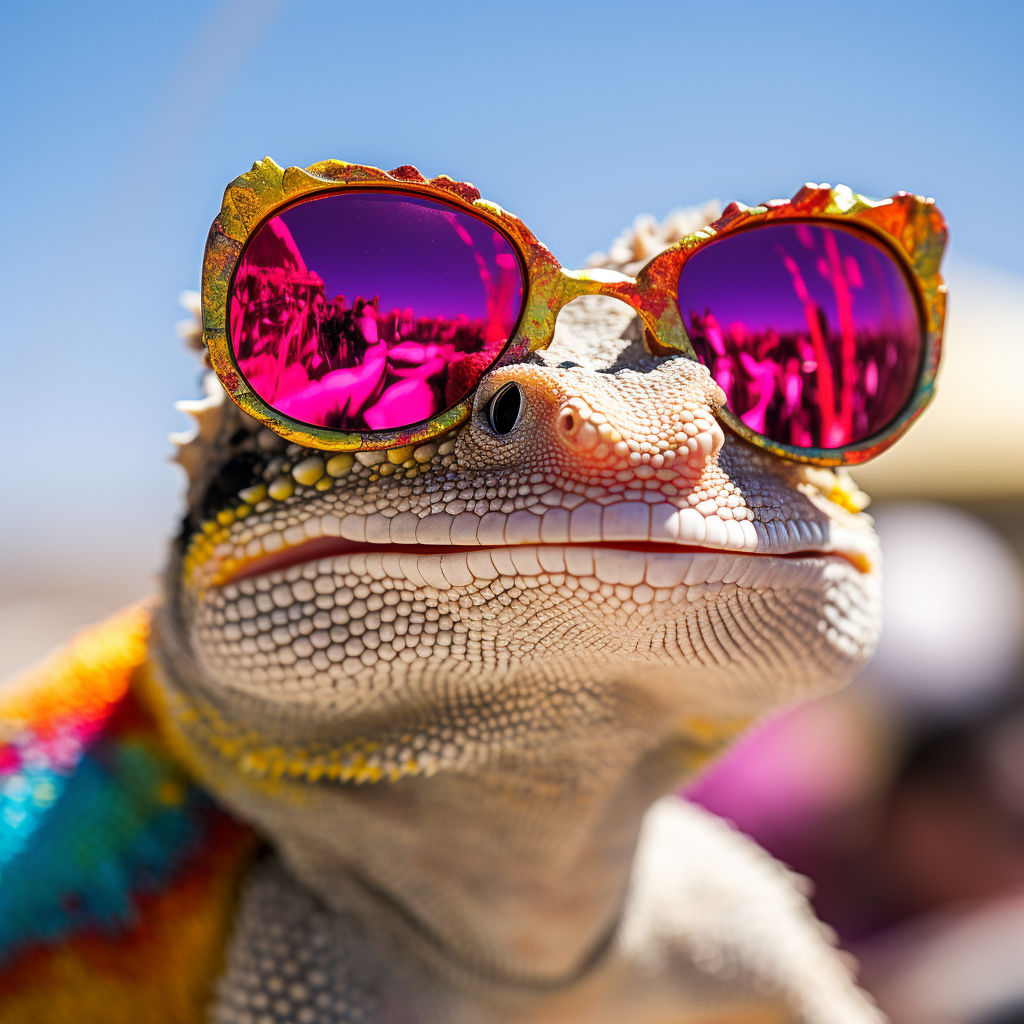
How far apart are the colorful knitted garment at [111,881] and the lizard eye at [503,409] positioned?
1.10 metres

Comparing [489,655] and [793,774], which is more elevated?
[489,655]

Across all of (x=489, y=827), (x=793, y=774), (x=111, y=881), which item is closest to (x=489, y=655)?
(x=489, y=827)

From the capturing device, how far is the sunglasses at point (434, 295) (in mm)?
1197

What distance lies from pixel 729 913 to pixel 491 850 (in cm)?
89

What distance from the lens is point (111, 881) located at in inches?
68.1

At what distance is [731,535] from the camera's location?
112 centimetres

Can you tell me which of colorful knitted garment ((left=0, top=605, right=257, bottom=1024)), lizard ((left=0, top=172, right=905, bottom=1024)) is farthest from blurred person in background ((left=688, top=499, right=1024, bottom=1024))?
colorful knitted garment ((left=0, top=605, right=257, bottom=1024))

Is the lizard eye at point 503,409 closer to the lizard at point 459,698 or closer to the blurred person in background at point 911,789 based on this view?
the lizard at point 459,698

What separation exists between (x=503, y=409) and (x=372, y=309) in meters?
0.23

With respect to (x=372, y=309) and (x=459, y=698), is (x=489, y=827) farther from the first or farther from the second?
(x=372, y=309)

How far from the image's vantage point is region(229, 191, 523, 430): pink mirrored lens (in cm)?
121

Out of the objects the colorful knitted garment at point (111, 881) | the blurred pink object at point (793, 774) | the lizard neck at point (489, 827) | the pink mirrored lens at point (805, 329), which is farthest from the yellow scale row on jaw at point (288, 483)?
the blurred pink object at point (793, 774)

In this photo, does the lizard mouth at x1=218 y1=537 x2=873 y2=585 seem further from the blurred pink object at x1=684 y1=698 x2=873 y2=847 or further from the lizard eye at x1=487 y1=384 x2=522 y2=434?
the blurred pink object at x1=684 y1=698 x2=873 y2=847

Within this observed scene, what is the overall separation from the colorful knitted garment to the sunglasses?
982mm
